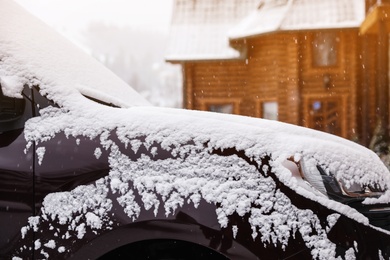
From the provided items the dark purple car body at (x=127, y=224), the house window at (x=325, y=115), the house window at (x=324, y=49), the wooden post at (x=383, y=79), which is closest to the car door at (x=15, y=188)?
the dark purple car body at (x=127, y=224)

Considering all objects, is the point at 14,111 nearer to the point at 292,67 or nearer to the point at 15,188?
the point at 15,188

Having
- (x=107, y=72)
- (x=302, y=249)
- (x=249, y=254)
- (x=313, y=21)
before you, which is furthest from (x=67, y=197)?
(x=313, y=21)

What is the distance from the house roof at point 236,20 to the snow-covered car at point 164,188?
1549cm

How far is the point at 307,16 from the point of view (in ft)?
57.3

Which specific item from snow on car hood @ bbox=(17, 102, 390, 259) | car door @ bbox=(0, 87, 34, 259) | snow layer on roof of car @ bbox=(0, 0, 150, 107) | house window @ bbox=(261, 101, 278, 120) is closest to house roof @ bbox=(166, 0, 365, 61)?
house window @ bbox=(261, 101, 278, 120)

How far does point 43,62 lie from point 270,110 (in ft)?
53.7

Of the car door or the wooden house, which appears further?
the wooden house

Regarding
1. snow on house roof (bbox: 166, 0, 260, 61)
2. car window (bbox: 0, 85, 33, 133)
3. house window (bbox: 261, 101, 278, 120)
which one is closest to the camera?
car window (bbox: 0, 85, 33, 133)

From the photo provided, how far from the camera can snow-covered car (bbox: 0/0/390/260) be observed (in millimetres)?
1959

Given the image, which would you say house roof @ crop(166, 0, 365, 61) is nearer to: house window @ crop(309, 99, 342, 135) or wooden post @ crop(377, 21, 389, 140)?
house window @ crop(309, 99, 342, 135)

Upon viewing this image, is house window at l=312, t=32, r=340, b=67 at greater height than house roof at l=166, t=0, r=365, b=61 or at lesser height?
lesser

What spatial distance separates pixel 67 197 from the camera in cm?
204

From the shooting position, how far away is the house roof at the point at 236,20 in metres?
17.1

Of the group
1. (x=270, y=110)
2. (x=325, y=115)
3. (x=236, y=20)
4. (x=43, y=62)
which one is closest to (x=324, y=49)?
(x=325, y=115)
